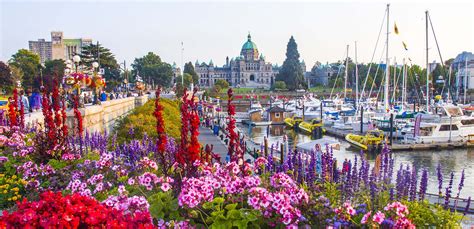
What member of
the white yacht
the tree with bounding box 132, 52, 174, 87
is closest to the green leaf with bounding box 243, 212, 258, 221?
the white yacht

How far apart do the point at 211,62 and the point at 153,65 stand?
58.4 m

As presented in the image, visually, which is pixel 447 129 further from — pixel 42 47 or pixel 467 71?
pixel 42 47

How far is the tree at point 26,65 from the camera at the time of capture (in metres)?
60.5

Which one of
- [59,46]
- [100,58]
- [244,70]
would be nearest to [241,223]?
[100,58]

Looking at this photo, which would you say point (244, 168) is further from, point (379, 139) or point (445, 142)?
point (445, 142)

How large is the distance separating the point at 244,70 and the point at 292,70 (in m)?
41.6

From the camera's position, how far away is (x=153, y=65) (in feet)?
353

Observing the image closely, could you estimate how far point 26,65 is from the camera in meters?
63.8

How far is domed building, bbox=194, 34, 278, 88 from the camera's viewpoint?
506ft

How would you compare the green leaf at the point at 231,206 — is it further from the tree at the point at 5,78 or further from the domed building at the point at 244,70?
the domed building at the point at 244,70

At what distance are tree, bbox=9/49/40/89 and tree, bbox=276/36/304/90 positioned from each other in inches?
2503

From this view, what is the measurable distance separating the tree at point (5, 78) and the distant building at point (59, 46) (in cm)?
7622

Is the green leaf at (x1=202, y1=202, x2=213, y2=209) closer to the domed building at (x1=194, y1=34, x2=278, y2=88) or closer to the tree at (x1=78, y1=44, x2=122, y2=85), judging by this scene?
the tree at (x1=78, y1=44, x2=122, y2=85)

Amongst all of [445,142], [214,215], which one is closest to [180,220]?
[214,215]
